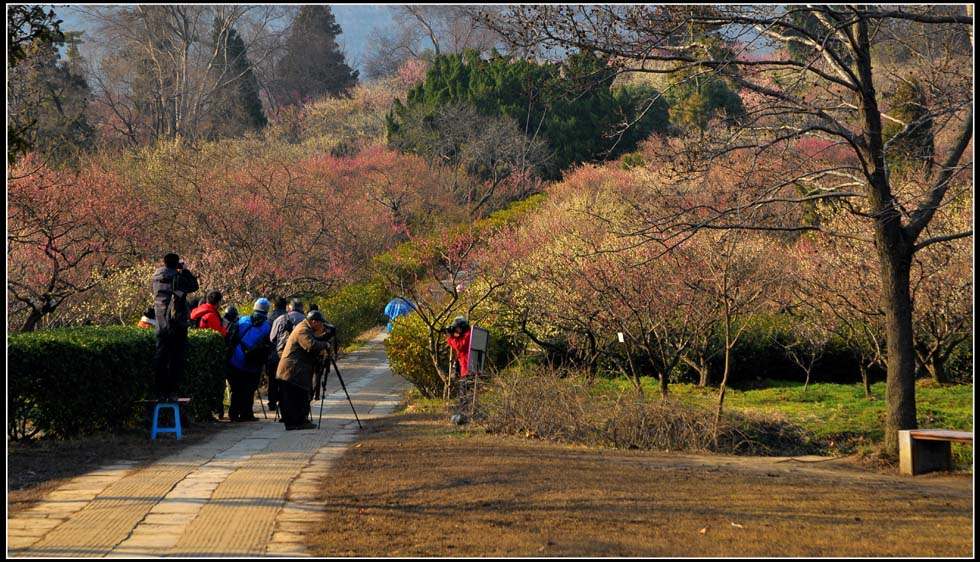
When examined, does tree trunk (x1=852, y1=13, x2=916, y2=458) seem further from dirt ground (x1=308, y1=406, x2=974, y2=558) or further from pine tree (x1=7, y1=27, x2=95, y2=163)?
pine tree (x1=7, y1=27, x2=95, y2=163)

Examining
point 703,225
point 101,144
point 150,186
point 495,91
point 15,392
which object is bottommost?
point 15,392

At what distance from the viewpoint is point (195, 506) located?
7.21 metres

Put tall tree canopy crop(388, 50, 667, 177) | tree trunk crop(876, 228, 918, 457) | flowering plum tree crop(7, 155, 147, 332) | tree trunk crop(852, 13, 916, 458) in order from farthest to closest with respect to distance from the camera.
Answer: tall tree canopy crop(388, 50, 667, 177) → flowering plum tree crop(7, 155, 147, 332) → tree trunk crop(876, 228, 918, 457) → tree trunk crop(852, 13, 916, 458)

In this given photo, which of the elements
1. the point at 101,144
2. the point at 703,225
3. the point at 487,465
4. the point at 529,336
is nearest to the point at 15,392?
the point at 487,465

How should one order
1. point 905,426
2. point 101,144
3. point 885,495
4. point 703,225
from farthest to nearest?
point 101,144, point 905,426, point 703,225, point 885,495

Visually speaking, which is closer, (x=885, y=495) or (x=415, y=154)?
(x=885, y=495)

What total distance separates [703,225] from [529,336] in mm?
8950

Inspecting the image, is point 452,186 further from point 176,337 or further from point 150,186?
point 176,337

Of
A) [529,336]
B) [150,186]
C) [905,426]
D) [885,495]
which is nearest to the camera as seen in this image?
[885,495]

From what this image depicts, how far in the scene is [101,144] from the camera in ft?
131

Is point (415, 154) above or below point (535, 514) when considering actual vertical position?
above

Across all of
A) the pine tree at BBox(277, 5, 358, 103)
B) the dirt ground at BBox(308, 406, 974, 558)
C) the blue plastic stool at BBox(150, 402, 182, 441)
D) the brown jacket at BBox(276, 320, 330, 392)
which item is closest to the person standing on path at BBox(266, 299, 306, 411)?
the brown jacket at BBox(276, 320, 330, 392)

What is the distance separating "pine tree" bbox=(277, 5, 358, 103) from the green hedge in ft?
198

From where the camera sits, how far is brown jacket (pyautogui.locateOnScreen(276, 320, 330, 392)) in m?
11.9
